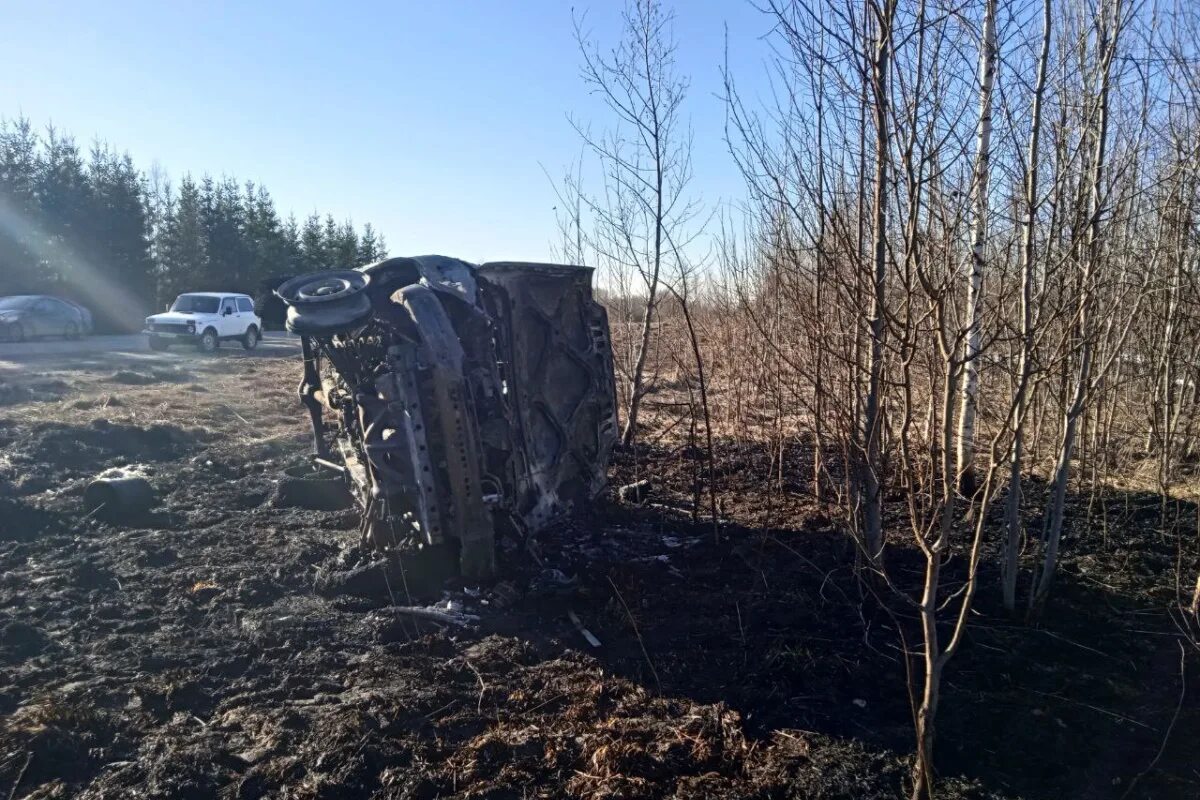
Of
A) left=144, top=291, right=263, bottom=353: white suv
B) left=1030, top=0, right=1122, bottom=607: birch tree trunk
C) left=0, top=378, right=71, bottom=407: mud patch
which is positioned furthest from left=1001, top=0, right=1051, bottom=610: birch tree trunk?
left=144, top=291, right=263, bottom=353: white suv

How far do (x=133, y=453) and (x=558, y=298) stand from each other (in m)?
6.29

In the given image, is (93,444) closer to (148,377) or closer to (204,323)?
(148,377)

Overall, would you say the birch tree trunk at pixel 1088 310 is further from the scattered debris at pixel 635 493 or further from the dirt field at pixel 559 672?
the scattered debris at pixel 635 493

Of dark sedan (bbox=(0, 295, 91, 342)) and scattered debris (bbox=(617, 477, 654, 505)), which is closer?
scattered debris (bbox=(617, 477, 654, 505))

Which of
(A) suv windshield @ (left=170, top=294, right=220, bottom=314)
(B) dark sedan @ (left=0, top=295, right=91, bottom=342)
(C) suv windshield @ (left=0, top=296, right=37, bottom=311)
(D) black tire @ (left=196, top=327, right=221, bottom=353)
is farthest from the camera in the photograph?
(A) suv windshield @ (left=170, top=294, right=220, bottom=314)

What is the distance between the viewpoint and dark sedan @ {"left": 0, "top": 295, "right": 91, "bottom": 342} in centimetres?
2248

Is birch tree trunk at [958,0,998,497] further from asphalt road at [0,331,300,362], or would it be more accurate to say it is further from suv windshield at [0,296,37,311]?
suv windshield at [0,296,37,311]

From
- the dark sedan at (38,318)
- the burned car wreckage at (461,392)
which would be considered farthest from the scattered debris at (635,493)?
the dark sedan at (38,318)

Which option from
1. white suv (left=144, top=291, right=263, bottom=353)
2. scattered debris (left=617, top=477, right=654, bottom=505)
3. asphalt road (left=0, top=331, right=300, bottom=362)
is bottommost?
scattered debris (left=617, top=477, right=654, bottom=505)

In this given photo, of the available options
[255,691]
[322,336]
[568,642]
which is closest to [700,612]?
[568,642]

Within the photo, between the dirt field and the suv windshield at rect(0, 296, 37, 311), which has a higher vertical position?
the suv windshield at rect(0, 296, 37, 311)

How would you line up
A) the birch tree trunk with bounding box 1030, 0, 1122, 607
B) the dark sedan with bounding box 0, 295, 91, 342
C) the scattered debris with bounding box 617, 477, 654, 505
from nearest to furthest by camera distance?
the birch tree trunk with bounding box 1030, 0, 1122, 607 < the scattered debris with bounding box 617, 477, 654, 505 < the dark sedan with bounding box 0, 295, 91, 342

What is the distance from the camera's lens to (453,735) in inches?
143

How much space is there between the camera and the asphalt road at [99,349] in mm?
19234
